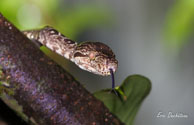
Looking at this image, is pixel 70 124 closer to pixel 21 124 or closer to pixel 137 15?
pixel 21 124

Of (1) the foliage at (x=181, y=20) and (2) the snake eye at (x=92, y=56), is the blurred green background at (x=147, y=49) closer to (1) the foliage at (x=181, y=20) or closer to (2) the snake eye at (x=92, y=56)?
(1) the foliage at (x=181, y=20)

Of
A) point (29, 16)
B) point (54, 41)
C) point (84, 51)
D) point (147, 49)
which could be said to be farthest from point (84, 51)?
point (147, 49)

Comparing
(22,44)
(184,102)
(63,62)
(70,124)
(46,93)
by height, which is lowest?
(184,102)

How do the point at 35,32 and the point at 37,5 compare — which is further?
the point at 37,5

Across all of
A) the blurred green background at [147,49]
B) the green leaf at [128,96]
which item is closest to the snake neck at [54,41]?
the green leaf at [128,96]

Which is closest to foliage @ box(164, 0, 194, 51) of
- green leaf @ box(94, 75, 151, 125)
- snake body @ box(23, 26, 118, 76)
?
snake body @ box(23, 26, 118, 76)

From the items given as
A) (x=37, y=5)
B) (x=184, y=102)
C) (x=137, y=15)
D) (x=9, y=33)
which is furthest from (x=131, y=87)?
(x=137, y=15)

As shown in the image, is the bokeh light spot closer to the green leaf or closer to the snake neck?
the snake neck

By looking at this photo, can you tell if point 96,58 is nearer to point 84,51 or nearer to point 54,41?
point 84,51
